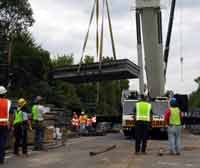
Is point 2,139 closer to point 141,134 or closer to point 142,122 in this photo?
point 141,134

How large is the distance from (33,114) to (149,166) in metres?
6.31

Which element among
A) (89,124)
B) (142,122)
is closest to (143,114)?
(142,122)

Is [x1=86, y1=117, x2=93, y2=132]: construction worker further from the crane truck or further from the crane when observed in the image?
the crane

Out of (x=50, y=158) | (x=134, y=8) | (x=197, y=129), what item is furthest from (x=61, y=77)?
(x=197, y=129)

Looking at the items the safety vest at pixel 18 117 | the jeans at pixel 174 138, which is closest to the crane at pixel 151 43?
the jeans at pixel 174 138

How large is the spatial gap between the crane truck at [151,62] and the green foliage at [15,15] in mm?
35212

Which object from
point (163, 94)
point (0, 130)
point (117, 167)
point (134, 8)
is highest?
point (134, 8)

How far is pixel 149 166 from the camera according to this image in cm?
1262

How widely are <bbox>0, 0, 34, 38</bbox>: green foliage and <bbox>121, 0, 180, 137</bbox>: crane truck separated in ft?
116

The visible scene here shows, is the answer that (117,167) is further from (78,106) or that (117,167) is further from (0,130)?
(78,106)

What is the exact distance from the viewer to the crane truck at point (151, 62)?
2739 cm

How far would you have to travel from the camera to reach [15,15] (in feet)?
211

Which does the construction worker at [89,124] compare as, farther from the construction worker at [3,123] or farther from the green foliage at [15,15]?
the construction worker at [3,123]

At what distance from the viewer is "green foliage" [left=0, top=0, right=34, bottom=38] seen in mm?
63500
